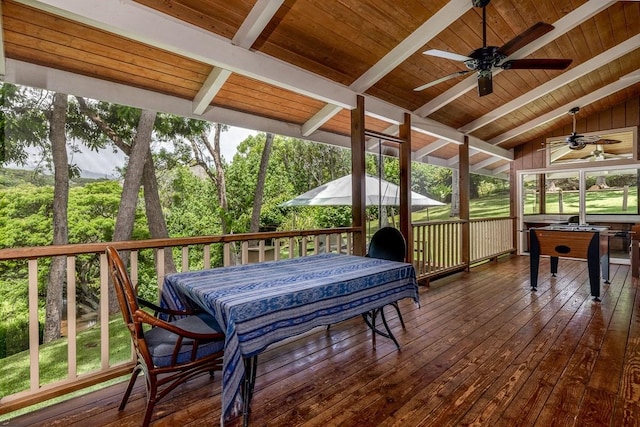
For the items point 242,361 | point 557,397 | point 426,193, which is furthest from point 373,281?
point 426,193

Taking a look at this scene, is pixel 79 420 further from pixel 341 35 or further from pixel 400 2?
pixel 400 2

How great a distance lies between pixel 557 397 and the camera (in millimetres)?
1966

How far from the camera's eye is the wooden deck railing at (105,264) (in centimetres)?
186

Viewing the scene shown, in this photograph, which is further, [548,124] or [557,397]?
[548,124]

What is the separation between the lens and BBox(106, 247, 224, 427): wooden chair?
62.2 inches

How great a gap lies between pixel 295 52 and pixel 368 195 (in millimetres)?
2170

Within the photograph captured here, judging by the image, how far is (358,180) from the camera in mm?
3713

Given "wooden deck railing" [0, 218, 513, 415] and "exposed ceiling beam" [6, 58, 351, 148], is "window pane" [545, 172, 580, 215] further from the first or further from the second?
"exposed ceiling beam" [6, 58, 351, 148]

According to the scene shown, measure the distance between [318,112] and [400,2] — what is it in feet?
5.25

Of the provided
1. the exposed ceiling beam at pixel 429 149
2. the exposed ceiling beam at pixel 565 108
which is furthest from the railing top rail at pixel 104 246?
the exposed ceiling beam at pixel 565 108

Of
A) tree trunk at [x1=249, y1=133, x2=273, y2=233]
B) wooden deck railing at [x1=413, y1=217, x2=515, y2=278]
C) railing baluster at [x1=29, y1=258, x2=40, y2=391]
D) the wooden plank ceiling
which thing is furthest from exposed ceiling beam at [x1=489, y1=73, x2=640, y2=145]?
railing baluster at [x1=29, y1=258, x2=40, y2=391]

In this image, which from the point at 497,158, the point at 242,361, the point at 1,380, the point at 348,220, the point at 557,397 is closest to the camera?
the point at 242,361

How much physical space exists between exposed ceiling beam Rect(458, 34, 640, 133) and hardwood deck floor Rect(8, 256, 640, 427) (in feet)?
10.3

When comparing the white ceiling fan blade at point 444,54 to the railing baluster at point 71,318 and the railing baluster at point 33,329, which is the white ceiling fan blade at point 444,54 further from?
the railing baluster at point 33,329
